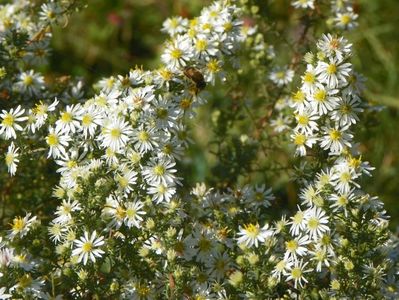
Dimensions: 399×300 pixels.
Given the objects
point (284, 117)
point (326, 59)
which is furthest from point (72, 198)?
point (284, 117)

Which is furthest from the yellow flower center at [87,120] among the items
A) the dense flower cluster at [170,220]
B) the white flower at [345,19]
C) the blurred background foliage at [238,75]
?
the white flower at [345,19]

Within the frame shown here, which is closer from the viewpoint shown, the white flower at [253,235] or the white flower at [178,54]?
the white flower at [253,235]

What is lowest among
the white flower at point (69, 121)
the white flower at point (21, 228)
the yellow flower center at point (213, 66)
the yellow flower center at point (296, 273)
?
the yellow flower center at point (296, 273)

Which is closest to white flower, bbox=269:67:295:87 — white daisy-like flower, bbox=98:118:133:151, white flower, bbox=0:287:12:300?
white daisy-like flower, bbox=98:118:133:151

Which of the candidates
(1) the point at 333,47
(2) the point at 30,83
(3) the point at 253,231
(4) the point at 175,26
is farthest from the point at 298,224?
(2) the point at 30,83

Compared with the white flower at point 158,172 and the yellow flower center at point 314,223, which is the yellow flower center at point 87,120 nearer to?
the white flower at point 158,172

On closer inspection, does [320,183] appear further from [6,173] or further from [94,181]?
[6,173]

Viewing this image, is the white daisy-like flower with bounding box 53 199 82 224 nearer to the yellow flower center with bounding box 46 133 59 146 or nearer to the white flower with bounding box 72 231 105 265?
the white flower with bounding box 72 231 105 265
